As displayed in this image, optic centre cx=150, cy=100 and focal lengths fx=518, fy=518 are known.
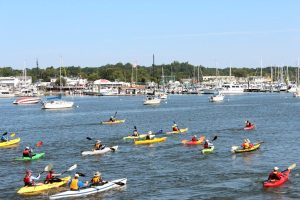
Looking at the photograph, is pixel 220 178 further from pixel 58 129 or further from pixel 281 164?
pixel 58 129

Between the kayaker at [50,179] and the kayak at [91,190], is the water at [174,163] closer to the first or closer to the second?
the kayak at [91,190]

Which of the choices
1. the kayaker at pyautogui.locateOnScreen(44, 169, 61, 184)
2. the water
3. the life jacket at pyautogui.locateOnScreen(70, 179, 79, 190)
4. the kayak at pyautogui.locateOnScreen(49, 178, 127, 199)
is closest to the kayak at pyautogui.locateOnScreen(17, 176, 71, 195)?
the kayaker at pyautogui.locateOnScreen(44, 169, 61, 184)

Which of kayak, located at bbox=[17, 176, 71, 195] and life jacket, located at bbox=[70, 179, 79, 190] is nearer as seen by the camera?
life jacket, located at bbox=[70, 179, 79, 190]

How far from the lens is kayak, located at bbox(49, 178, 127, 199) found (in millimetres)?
37656

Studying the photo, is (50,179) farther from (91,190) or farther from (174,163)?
(174,163)

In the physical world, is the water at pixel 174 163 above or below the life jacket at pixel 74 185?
below

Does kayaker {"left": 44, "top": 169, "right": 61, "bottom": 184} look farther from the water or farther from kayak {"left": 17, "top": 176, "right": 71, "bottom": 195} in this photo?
the water

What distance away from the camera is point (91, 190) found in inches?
1529

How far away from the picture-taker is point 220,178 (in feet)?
144

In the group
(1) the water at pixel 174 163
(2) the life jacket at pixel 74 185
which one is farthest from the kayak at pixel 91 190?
(1) the water at pixel 174 163

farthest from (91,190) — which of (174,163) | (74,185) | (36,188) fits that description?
(174,163)

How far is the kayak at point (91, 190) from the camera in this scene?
37656mm

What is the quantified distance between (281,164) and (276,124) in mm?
41754

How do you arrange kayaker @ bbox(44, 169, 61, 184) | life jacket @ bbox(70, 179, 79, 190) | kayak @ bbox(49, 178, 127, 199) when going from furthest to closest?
kayaker @ bbox(44, 169, 61, 184), life jacket @ bbox(70, 179, 79, 190), kayak @ bbox(49, 178, 127, 199)
